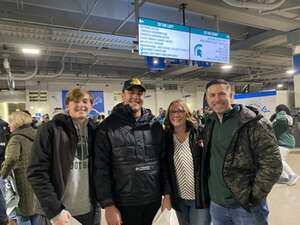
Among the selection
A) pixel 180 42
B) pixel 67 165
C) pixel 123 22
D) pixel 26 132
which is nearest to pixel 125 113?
pixel 67 165

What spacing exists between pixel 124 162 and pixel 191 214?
0.68 m

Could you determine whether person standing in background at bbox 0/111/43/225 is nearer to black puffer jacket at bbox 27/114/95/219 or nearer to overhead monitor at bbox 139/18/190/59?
black puffer jacket at bbox 27/114/95/219

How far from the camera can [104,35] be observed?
570 centimetres

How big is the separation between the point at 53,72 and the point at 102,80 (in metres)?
2.24

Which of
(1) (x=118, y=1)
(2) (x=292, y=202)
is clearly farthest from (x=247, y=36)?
(2) (x=292, y=202)

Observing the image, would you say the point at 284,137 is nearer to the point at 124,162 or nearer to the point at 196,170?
the point at 196,170

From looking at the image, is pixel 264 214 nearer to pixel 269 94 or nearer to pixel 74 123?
pixel 74 123

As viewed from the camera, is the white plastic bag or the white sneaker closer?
the white plastic bag

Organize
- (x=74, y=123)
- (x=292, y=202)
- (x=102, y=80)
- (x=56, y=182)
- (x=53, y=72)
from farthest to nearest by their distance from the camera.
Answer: (x=102, y=80) < (x=53, y=72) < (x=292, y=202) < (x=74, y=123) < (x=56, y=182)

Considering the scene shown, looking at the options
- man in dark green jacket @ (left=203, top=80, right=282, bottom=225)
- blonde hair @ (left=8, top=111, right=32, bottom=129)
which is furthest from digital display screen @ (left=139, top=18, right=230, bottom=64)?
man in dark green jacket @ (left=203, top=80, right=282, bottom=225)

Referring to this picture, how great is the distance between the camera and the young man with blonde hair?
5.05ft

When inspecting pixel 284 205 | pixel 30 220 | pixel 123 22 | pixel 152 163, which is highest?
pixel 123 22

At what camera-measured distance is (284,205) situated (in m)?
3.71

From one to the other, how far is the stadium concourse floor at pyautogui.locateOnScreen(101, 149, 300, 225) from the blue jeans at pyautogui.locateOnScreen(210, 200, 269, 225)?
5.89ft
